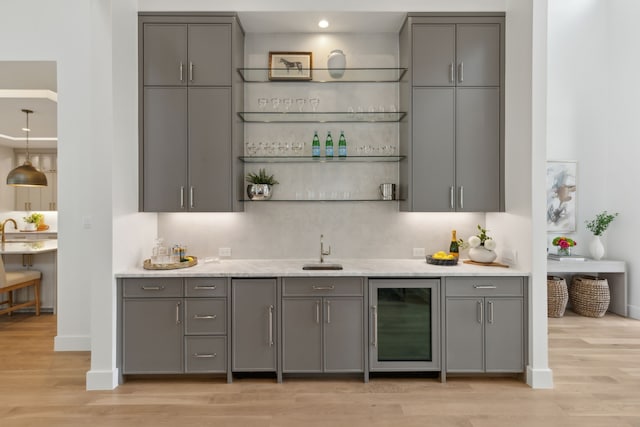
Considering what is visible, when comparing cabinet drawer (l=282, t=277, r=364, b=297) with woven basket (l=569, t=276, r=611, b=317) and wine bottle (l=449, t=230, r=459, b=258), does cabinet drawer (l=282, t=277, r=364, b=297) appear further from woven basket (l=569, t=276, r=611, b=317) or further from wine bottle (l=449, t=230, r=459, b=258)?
woven basket (l=569, t=276, r=611, b=317)

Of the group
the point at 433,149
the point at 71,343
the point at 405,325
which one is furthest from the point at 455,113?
the point at 71,343

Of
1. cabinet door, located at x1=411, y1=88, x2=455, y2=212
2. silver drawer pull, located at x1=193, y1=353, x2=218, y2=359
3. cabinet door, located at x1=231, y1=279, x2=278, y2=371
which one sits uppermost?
cabinet door, located at x1=411, y1=88, x2=455, y2=212

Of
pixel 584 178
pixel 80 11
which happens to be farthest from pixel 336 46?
pixel 584 178

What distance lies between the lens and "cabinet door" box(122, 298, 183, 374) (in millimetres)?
3123

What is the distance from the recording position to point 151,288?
3.13m

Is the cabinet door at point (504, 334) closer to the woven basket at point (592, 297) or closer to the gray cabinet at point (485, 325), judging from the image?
the gray cabinet at point (485, 325)

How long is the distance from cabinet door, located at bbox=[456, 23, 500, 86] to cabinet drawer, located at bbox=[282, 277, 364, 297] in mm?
1951

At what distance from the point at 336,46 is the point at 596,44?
391cm

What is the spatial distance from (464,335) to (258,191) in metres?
2.15

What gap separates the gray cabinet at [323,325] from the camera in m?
3.14

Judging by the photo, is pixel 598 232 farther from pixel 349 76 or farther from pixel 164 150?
pixel 164 150

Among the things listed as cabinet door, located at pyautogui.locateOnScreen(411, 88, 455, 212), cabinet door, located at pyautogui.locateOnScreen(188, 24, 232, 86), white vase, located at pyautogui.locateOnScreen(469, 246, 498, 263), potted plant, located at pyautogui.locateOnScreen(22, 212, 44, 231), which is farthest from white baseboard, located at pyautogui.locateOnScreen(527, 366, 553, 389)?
potted plant, located at pyautogui.locateOnScreen(22, 212, 44, 231)

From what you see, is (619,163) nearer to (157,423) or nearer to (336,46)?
(336,46)

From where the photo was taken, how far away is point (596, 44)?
5305 millimetres
